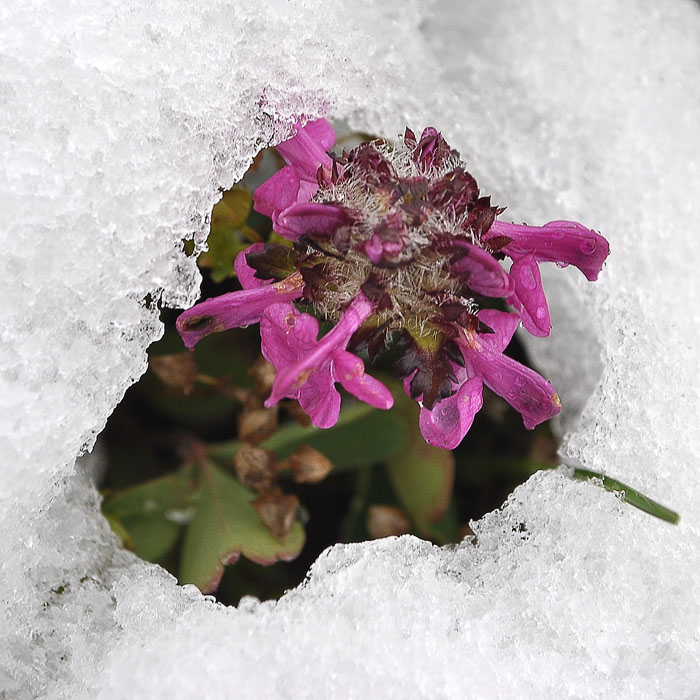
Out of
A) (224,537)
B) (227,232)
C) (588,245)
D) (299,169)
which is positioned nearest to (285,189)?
(299,169)

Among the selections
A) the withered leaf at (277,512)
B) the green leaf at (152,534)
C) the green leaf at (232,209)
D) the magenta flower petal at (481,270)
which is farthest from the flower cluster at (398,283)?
the green leaf at (152,534)

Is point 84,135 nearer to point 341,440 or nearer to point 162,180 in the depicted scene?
point 162,180

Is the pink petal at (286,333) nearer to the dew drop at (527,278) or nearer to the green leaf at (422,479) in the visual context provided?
the dew drop at (527,278)

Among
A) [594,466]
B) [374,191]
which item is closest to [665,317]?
[594,466]

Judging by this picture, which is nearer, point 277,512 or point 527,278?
point 527,278

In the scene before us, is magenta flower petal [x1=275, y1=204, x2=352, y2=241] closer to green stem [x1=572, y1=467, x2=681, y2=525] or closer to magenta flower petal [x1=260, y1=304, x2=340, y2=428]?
magenta flower petal [x1=260, y1=304, x2=340, y2=428]

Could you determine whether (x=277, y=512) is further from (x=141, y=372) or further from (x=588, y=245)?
(x=588, y=245)

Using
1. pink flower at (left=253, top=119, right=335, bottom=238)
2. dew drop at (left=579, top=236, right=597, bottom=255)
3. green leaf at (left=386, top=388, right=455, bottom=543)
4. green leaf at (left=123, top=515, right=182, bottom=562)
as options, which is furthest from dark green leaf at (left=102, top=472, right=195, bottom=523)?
dew drop at (left=579, top=236, right=597, bottom=255)
